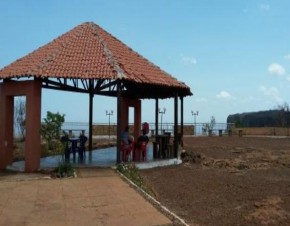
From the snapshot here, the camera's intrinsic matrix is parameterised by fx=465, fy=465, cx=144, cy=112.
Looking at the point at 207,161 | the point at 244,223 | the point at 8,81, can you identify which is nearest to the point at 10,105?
the point at 8,81

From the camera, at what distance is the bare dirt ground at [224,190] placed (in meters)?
10.3

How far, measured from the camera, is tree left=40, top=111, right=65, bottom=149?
1384cm

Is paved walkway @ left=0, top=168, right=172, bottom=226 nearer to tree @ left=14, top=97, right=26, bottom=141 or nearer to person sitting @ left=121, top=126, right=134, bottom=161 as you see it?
person sitting @ left=121, top=126, right=134, bottom=161

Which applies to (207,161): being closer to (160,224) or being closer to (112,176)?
(112,176)

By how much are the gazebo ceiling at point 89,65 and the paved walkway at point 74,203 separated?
3.81 meters

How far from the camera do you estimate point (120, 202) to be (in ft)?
31.2

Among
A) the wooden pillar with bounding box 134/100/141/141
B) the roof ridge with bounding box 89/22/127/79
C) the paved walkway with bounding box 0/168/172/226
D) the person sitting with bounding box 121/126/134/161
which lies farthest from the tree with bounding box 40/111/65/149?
the wooden pillar with bounding box 134/100/141/141

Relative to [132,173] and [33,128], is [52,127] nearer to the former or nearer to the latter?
[33,128]

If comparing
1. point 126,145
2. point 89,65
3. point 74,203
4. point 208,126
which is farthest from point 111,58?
point 208,126

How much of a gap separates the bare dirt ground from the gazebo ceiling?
3.24 m

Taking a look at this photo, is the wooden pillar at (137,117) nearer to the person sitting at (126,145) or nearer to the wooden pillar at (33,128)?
the person sitting at (126,145)

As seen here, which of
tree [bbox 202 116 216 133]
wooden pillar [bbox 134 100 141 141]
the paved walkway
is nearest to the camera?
the paved walkway

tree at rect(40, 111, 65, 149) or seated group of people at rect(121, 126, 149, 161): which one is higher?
tree at rect(40, 111, 65, 149)

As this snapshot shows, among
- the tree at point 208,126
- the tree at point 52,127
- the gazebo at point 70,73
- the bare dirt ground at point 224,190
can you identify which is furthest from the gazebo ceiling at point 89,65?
the tree at point 208,126
